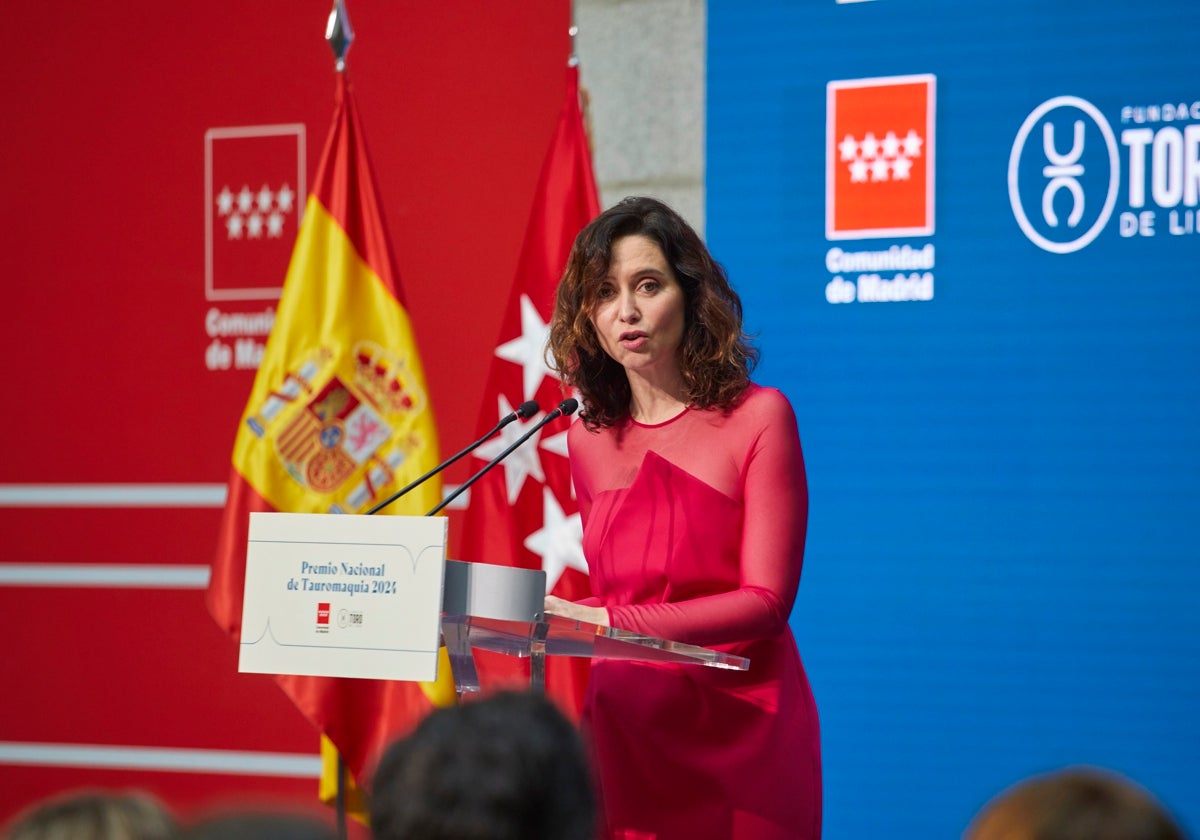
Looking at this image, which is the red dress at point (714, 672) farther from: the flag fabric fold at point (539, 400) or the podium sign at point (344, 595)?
the flag fabric fold at point (539, 400)

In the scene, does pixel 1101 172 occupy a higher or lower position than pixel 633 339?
higher

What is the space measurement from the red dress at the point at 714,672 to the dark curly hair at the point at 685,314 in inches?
2.8

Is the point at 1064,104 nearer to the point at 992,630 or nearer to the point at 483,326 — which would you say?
the point at 992,630

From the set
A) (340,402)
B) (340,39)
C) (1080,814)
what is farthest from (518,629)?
(340,39)

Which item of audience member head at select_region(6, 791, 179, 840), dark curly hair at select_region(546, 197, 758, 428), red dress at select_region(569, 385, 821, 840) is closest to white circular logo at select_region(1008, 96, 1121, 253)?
dark curly hair at select_region(546, 197, 758, 428)

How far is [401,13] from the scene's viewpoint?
14.0ft

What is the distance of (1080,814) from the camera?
0.91 m

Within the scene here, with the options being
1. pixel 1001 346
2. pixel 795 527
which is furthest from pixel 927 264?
pixel 795 527

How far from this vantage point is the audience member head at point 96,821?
0.99 m

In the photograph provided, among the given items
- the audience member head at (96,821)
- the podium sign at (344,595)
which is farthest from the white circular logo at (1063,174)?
the audience member head at (96,821)

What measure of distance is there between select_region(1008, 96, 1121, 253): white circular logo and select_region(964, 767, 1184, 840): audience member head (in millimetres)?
2839

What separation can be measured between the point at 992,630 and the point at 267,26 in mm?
2925

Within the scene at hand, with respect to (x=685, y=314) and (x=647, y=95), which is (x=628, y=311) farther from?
(x=647, y=95)

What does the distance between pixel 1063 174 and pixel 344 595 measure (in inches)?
97.7
